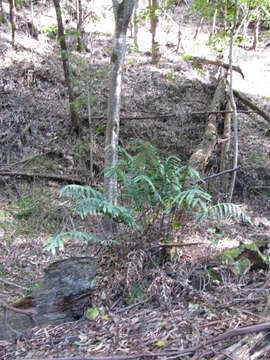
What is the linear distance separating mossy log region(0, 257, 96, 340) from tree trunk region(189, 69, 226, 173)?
3849 mm

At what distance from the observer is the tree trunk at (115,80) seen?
15.6 feet

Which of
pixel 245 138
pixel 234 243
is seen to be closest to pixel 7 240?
pixel 234 243

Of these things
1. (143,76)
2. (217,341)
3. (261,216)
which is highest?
(143,76)

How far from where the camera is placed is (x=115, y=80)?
4.97 meters

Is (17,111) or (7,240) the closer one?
(7,240)

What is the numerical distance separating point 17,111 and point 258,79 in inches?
350

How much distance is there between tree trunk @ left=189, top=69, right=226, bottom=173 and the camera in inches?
275

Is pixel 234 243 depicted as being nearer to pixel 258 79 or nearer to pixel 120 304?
pixel 120 304

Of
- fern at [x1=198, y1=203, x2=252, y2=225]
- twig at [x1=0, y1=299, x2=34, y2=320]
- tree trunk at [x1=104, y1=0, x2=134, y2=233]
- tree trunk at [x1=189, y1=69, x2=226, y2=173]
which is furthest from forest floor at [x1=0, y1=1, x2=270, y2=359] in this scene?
tree trunk at [x1=104, y1=0, x2=134, y2=233]

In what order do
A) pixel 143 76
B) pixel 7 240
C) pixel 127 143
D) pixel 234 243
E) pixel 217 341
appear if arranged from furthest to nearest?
pixel 143 76 → pixel 127 143 → pixel 7 240 → pixel 234 243 → pixel 217 341

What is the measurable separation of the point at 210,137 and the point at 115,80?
3521 mm

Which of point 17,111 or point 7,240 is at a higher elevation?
point 17,111

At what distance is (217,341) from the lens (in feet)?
8.01

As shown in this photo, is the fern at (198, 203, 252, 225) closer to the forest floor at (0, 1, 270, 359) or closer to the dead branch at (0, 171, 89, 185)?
the forest floor at (0, 1, 270, 359)
